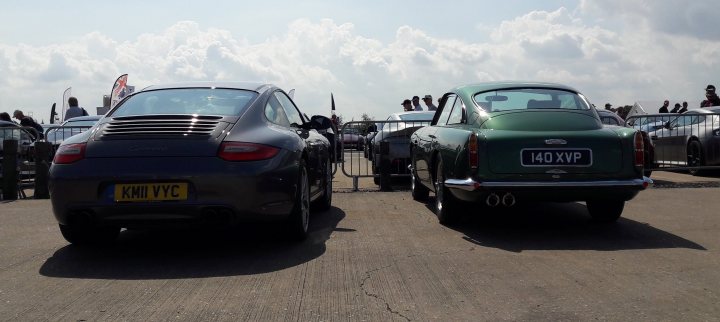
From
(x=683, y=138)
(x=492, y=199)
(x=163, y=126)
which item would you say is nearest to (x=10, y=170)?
(x=163, y=126)

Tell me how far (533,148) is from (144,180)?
318 cm

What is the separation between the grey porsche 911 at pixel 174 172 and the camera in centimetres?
505

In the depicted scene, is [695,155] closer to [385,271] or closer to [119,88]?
[385,271]

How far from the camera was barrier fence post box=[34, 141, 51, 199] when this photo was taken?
10.2 meters

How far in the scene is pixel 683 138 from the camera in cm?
1227

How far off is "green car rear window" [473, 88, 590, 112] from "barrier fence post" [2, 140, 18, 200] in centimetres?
717

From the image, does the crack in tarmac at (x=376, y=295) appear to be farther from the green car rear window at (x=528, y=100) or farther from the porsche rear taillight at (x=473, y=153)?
the green car rear window at (x=528, y=100)

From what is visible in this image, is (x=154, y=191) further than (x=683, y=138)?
No

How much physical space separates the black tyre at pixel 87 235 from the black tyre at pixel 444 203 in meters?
2.97

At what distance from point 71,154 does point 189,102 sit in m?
1.06

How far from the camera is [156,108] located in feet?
19.0

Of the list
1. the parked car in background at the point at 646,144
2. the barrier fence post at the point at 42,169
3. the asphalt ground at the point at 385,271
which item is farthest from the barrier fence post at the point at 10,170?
the parked car in background at the point at 646,144

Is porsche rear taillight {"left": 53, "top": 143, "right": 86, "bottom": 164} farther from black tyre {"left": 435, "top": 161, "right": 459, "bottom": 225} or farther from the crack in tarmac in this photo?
black tyre {"left": 435, "top": 161, "right": 459, "bottom": 225}

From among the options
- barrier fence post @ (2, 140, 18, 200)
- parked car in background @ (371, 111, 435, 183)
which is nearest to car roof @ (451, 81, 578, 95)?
parked car in background @ (371, 111, 435, 183)
